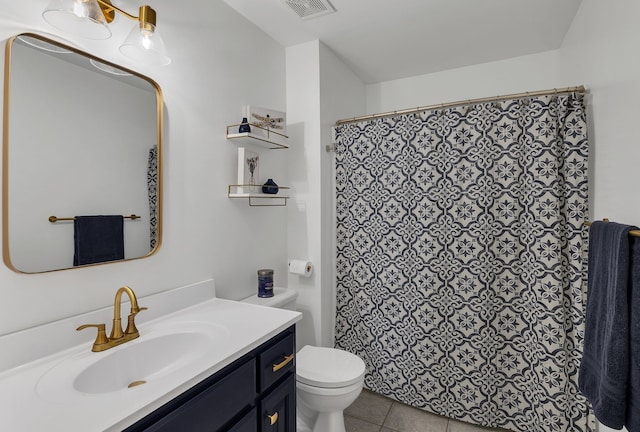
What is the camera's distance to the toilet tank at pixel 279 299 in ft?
6.14

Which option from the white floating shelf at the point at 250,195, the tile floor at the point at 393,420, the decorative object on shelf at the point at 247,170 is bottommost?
the tile floor at the point at 393,420

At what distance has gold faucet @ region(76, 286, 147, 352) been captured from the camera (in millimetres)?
1080

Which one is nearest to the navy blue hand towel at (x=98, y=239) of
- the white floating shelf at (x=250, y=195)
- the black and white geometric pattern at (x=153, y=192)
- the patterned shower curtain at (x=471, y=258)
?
the black and white geometric pattern at (x=153, y=192)

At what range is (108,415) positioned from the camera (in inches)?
28.9

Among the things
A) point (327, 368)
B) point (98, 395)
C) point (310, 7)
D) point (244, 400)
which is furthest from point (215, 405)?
point (310, 7)

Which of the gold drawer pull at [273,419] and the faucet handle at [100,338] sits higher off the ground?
the faucet handle at [100,338]

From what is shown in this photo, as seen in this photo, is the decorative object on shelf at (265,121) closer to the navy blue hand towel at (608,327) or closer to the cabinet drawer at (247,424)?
the cabinet drawer at (247,424)

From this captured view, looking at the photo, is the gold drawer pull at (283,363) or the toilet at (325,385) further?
the toilet at (325,385)

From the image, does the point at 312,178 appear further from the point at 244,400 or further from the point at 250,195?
the point at 244,400

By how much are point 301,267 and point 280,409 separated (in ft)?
3.25

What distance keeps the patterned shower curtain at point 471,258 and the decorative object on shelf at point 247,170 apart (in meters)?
0.70

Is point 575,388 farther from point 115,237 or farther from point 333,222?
point 115,237

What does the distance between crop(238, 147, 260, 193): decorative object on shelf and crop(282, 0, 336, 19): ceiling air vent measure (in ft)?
2.84

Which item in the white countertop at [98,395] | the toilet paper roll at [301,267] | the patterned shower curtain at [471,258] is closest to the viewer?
the white countertop at [98,395]
